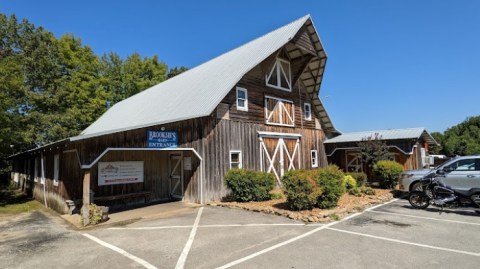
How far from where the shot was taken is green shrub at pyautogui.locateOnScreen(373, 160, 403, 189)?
625 inches

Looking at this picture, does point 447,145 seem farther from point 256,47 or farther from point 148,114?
point 148,114

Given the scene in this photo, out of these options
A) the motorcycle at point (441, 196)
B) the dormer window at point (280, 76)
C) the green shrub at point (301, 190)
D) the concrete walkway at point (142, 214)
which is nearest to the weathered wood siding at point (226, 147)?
the concrete walkway at point (142, 214)

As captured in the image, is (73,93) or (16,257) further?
(73,93)

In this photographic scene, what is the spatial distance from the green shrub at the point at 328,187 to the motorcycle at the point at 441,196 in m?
3.13

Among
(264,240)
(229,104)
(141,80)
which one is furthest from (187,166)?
(141,80)

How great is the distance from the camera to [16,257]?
6.57 meters

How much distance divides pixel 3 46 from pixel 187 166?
2538 centimetres

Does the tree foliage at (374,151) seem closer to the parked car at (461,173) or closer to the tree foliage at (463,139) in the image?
the parked car at (461,173)

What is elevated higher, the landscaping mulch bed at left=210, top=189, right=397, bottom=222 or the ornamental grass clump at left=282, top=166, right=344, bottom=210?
the ornamental grass clump at left=282, top=166, right=344, bottom=210

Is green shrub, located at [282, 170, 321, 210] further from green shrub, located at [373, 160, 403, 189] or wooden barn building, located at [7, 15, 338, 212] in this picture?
green shrub, located at [373, 160, 403, 189]

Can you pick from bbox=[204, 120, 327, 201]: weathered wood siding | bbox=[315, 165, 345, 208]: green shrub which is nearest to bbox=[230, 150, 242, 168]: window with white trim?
bbox=[204, 120, 327, 201]: weathered wood siding

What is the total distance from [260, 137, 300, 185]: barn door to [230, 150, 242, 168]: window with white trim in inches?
60.5

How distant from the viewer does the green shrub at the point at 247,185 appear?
503 inches

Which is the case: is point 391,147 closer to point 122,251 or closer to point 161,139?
point 161,139
